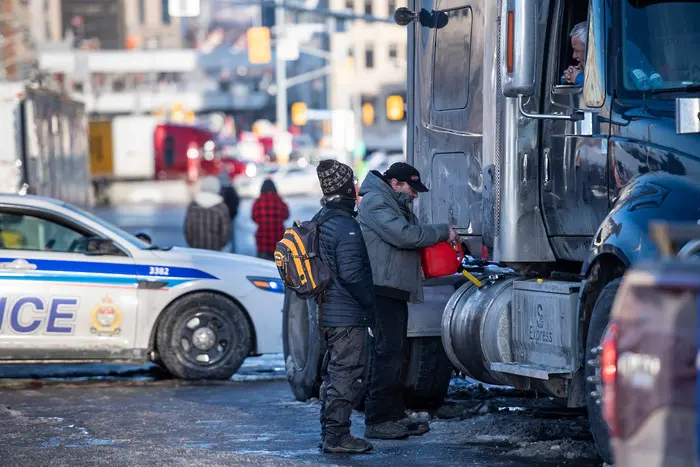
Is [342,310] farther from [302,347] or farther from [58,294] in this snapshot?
[58,294]

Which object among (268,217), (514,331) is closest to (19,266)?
(514,331)

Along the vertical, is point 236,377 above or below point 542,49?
below

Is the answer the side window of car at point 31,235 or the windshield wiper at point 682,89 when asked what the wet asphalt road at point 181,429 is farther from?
the windshield wiper at point 682,89

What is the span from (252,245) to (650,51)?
2178 cm

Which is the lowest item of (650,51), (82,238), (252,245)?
(252,245)

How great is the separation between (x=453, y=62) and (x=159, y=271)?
11.6 feet

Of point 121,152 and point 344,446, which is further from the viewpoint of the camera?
point 121,152

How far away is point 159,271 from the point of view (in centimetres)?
1148

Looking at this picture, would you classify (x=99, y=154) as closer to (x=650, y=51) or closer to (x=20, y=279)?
(x=20, y=279)

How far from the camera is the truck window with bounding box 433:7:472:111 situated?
885cm

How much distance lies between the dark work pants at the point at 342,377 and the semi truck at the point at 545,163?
28.1 inches

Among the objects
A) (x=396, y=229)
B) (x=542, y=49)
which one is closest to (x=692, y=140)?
(x=542, y=49)

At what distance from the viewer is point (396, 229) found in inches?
329

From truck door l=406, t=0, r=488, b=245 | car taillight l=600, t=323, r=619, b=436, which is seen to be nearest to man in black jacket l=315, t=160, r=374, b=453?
truck door l=406, t=0, r=488, b=245
